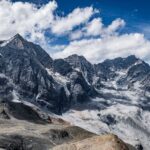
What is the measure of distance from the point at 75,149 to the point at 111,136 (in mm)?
11439

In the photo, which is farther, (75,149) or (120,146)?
(75,149)

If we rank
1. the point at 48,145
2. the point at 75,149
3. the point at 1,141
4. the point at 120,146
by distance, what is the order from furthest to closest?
the point at 48,145 < the point at 1,141 < the point at 75,149 < the point at 120,146

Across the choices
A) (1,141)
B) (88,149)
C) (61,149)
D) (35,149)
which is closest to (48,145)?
(35,149)

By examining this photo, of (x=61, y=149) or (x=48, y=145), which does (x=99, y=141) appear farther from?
(x=48, y=145)

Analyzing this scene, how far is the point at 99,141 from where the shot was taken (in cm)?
12169

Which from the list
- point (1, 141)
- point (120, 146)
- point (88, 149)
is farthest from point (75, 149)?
point (1, 141)

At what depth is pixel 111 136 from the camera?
120562mm

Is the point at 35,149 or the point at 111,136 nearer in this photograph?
the point at 111,136

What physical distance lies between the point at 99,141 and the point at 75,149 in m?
7.93

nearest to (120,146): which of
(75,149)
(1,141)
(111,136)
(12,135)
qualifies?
(111,136)

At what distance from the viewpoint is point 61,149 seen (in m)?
132

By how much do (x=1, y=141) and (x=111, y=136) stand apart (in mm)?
69655

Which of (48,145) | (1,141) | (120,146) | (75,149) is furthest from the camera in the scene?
(48,145)

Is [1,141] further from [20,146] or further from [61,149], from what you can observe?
[61,149]
